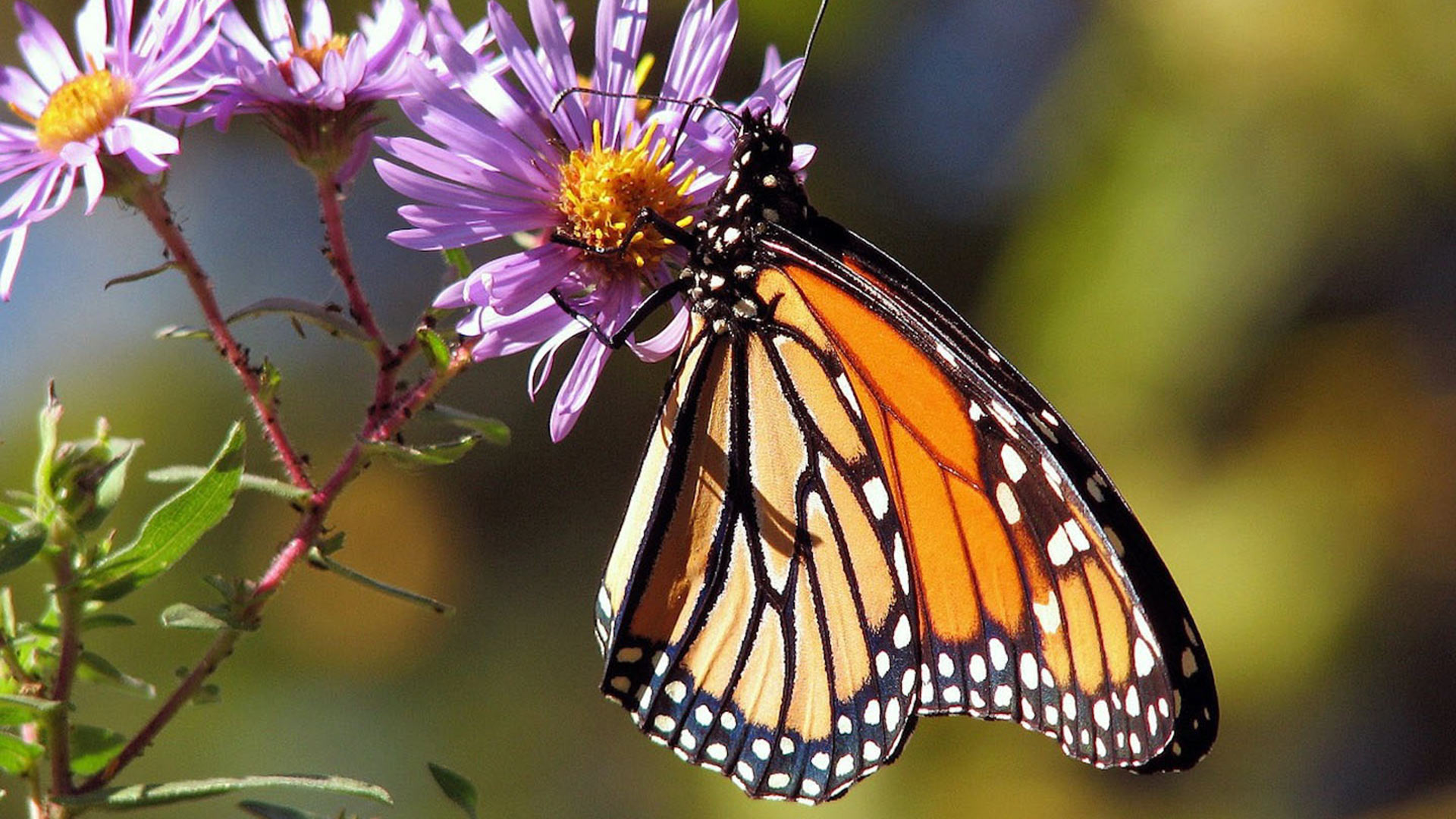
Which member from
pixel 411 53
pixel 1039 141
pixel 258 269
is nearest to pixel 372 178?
pixel 258 269

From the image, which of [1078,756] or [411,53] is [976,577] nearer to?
[1078,756]

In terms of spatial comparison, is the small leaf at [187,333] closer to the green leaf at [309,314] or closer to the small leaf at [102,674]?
the green leaf at [309,314]

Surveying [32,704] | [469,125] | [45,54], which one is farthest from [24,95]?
[32,704]

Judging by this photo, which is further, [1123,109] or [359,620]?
[359,620]

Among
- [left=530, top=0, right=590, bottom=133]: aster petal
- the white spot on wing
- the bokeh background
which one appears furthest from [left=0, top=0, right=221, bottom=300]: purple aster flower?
the bokeh background

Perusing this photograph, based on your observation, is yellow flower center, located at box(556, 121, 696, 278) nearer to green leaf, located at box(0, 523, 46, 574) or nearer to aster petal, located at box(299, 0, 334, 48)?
aster petal, located at box(299, 0, 334, 48)

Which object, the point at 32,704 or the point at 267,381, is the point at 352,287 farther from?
the point at 32,704

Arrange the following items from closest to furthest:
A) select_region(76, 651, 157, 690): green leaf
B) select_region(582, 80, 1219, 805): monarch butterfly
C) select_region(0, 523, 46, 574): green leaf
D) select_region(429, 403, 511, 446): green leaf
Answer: select_region(0, 523, 46, 574): green leaf, select_region(76, 651, 157, 690): green leaf, select_region(429, 403, 511, 446): green leaf, select_region(582, 80, 1219, 805): monarch butterfly
